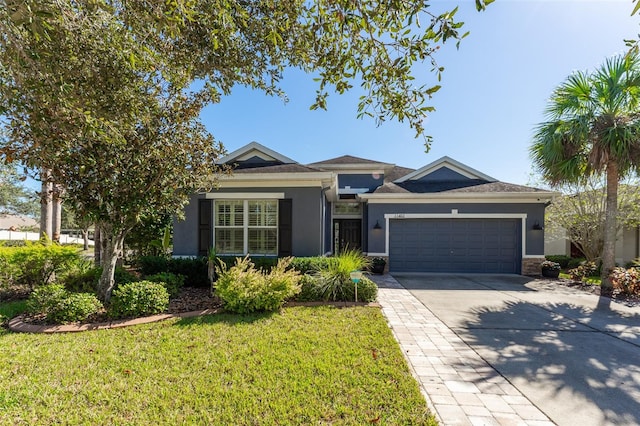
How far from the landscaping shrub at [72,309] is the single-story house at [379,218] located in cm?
418

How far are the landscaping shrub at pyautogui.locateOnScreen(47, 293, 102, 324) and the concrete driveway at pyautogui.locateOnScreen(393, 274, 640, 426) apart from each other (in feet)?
23.5

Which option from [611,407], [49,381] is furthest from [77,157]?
[611,407]

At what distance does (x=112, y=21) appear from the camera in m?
3.79

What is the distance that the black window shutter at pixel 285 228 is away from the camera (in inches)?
370

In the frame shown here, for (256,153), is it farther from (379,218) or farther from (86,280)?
(86,280)

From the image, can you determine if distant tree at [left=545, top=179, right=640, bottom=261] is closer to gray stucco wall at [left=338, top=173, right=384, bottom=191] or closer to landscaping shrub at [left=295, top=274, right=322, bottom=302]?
gray stucco wall at [left=338, top=173, right=384, bottom=191]

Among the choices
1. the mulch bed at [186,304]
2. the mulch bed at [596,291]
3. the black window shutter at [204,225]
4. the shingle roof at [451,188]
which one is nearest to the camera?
the mulch bed at [186,304]

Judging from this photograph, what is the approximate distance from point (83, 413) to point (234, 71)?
507 cm

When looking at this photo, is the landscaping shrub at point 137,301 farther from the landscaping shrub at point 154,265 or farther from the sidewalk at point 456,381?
the sidewalk at point 456,381

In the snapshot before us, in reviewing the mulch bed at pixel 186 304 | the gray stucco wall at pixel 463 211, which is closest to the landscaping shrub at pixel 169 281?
the mulch bed at pixel 186 304

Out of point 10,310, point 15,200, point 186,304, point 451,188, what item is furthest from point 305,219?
point 15,200

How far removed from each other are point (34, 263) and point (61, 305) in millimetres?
3612

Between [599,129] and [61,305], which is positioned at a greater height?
[599,129]

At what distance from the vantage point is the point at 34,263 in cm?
756
